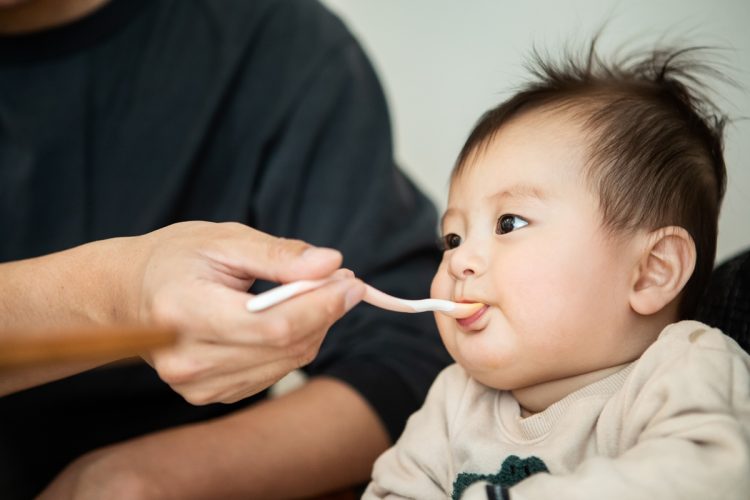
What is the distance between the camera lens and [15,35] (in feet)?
3.76

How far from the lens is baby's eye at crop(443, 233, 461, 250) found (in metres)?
0.85

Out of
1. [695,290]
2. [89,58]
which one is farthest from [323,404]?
[89,58]

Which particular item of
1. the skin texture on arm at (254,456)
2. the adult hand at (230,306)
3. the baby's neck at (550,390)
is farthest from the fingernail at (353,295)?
the skin texture on arm at (254,456)

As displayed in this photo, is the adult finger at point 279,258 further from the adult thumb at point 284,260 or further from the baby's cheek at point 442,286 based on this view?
the baby's cheek at point 442,286

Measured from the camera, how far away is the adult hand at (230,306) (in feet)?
1.99

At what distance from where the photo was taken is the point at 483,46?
1668 mm

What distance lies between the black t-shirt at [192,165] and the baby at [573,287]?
0.30m

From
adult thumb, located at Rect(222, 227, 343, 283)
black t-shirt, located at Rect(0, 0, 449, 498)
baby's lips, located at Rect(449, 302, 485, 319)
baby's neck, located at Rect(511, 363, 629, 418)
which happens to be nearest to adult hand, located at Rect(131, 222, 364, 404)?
adult thumb, located at Rect(222, 227, 343, 283)

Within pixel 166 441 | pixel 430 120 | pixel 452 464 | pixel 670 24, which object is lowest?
pixel 166 441

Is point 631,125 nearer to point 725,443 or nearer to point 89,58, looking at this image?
point 725,443

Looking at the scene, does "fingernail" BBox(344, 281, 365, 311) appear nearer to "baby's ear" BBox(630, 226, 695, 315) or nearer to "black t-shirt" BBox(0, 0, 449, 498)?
"baby's ear" BBox(630, 226, 695, 315)

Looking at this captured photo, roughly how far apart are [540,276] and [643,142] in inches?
6.9

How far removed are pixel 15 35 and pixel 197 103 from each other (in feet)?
0.88

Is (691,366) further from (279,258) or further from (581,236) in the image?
(279,258)
